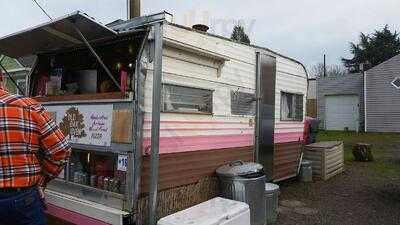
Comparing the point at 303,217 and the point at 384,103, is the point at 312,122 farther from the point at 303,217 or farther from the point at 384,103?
the point at 384,103

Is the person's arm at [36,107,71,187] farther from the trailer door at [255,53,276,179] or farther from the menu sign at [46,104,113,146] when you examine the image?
the trailer door at [255,53,276,179]

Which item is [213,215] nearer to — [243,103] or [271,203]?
[271,203]

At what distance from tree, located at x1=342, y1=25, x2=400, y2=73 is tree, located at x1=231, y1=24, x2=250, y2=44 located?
107 feet

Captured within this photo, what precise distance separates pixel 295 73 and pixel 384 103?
67.4 feet

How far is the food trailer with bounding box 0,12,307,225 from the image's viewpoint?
508cm

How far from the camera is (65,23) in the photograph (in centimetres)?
491

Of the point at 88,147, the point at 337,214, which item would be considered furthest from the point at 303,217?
the point at 88,147

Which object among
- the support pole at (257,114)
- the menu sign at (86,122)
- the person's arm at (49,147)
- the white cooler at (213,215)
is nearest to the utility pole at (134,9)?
the support pole at (257,114)

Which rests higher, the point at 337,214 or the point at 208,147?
the point at 208,147

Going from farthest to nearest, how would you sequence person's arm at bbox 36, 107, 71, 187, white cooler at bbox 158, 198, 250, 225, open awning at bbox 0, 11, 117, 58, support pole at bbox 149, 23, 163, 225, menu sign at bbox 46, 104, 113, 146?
menu sign at bbox 46, 104, 113, 146 → support pole at bbox 149, 23, 163, 225 → open awning at bbox 0, 11, 117, 58 → white cooler at bbox 158, 198, 250, 225 → person's arm at bbox 36, 107, 71, 187

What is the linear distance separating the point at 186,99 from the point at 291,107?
3699mm

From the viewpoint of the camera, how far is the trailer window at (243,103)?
22.2ft

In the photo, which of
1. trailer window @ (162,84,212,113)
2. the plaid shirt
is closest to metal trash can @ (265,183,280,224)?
trailer window @ (162,84,212,113)

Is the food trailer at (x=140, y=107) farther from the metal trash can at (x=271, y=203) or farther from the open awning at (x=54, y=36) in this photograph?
the metal trash can at (x=271, y=203)
